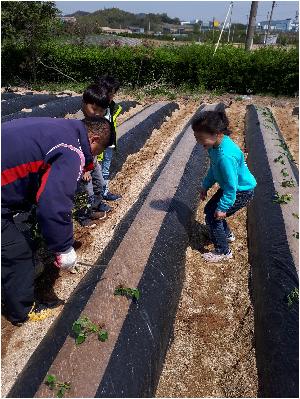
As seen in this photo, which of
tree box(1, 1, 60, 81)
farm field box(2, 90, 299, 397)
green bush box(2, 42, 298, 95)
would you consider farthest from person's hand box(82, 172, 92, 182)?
tree box(1, 1, 60, 81)

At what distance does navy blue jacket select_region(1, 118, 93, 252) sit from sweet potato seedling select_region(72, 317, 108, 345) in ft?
1.62

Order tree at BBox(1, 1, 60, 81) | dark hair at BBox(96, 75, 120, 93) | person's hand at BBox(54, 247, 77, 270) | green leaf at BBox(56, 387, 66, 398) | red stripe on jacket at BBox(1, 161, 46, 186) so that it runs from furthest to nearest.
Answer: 1. tree at BBox(1, 1, 60, 81)
2. dark hair at BBox(96, 75, 120, 93)
3. person's hand at BBox(54, 247, 77, 270)
4. red stripe on jacket at BBox(1, 161, 46, 186)
5. green leaf at BBox(56, 387, 66, 398)

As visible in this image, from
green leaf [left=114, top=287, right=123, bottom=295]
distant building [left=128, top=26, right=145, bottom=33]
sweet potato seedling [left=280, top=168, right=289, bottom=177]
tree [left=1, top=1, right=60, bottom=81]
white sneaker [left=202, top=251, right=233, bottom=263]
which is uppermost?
distant building [left=128, top=26, right=145, bottom=33]

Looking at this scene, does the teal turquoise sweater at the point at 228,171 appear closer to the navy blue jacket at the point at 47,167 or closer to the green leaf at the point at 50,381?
the navy blue jacket at the point at 47,167

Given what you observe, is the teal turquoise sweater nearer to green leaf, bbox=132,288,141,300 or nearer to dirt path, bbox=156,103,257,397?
dirt path, bbox=156,103,257,397

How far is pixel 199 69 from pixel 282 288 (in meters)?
13.5

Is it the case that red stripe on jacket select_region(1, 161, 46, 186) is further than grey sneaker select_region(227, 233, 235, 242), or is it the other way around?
grey sneaker select_region(227, 233, 235, 242)

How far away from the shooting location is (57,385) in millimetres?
2258

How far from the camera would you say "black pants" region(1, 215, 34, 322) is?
9.20 feet

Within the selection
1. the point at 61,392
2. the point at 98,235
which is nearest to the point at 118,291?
the point at 61,392

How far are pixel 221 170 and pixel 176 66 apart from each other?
43.1 feet

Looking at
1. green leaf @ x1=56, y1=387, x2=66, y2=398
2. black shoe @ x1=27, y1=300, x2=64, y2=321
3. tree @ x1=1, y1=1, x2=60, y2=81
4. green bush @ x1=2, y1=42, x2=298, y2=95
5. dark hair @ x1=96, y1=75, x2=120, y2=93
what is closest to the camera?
green leaf @ x1=56, y1=387, x2=66, y2=398

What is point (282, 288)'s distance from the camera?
3.12 metres

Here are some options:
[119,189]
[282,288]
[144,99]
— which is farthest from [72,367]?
[144,99]
